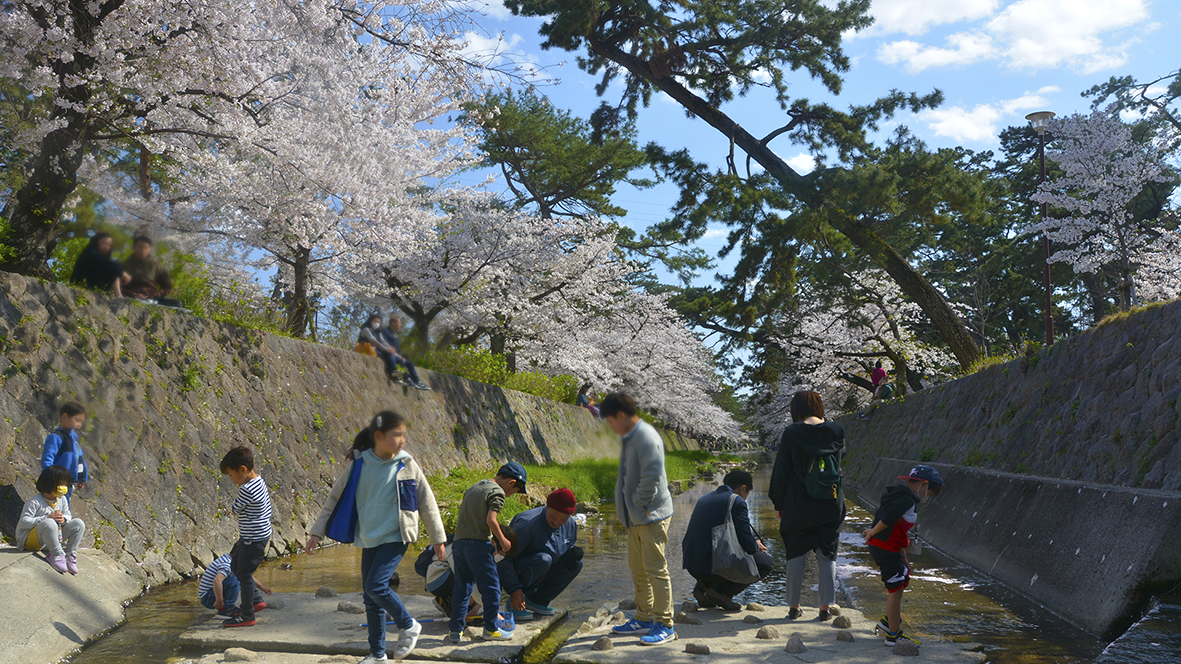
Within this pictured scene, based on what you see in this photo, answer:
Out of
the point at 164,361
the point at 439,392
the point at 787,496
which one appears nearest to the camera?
the point at 787,496

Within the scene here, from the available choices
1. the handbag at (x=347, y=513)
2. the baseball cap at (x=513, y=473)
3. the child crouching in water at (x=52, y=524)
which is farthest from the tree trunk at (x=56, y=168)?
the baseball cap at (x=513, y=473)

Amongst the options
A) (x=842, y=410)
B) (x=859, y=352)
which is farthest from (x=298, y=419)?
(x=842, y=410)

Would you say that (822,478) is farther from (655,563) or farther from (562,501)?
(562,501)

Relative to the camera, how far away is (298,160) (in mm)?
10742

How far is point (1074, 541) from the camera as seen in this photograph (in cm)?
573

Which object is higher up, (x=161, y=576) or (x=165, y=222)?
(x=165, y=222)

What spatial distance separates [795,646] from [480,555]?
2.15 metres

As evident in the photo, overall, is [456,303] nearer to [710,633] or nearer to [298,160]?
[298,160]

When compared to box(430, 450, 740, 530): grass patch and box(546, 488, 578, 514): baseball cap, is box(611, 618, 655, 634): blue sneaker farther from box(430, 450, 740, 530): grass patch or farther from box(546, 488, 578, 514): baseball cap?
box(430, 450, 740, 530): grass patch

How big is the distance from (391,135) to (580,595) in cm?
1337

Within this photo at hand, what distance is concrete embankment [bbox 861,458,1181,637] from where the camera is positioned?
181 inches

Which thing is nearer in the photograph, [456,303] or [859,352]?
[456,303]

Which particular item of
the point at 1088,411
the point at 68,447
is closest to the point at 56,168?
the point at 68,447

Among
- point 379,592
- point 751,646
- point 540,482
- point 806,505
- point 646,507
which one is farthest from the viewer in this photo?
point 540,482
